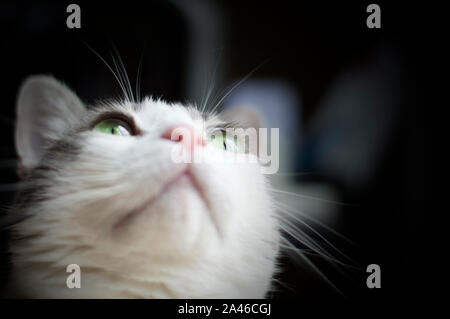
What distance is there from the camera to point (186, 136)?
0.53 m

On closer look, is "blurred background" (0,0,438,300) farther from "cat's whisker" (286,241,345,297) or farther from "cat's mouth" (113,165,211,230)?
"cat's mouth" (113,165,211,230)

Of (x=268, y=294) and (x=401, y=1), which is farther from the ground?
(x=401, y=1)

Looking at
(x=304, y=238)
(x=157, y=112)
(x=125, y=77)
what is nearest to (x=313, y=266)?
(x=304, y=238)

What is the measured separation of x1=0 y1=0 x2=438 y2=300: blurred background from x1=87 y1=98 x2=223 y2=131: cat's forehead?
0.12 feet

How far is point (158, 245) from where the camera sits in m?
0.51

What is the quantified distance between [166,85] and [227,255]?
14.1 inches

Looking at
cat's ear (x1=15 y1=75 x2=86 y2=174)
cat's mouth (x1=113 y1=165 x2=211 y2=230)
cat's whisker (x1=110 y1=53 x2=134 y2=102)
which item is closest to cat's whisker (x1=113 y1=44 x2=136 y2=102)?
cat's whisker (x1=110 y1=53 x2=134 y2=102)

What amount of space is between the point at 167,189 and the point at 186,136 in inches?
3.3

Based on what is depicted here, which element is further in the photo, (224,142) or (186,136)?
(224,142)

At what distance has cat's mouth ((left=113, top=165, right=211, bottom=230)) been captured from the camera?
1.62ft

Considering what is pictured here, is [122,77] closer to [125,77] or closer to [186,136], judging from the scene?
[125,77]

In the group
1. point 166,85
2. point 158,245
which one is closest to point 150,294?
point 158,245
